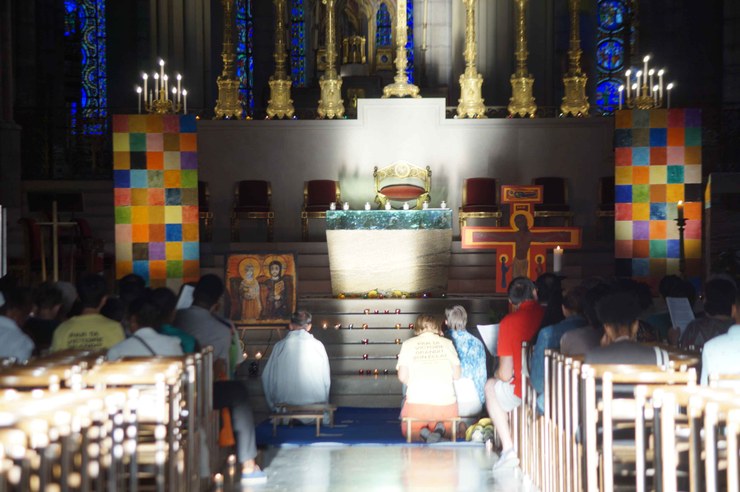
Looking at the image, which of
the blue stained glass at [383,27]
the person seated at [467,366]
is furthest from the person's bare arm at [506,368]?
the blue stained glass at [383,27]

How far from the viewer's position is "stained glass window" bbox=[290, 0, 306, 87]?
21.5m

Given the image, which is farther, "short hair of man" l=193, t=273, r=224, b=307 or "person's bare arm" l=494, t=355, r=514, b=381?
"person's bare arm" l=494, t=355, r=514, b=381

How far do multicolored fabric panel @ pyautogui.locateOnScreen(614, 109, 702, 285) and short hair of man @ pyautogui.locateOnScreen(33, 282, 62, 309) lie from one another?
21.0 feet

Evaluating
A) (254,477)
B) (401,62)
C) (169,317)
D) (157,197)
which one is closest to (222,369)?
(254,477)

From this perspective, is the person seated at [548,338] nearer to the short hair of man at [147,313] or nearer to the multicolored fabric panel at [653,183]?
the short hair of man at [147,313]

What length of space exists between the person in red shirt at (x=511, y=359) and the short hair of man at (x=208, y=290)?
6.16 ft

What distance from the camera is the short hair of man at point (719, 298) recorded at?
7148mm

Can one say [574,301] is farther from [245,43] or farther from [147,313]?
[245,43]

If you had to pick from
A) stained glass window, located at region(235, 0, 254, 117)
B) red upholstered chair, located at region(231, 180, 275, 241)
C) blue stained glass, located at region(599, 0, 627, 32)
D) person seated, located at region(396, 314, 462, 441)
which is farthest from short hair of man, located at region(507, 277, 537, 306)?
blue stained glass, located at region(599, 0, 627, 32)

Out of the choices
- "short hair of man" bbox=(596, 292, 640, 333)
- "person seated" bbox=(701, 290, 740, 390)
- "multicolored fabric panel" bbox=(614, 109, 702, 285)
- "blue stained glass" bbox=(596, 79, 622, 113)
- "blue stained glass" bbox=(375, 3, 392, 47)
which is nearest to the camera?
"person seated" bbox=(701, 290, 740, 390)

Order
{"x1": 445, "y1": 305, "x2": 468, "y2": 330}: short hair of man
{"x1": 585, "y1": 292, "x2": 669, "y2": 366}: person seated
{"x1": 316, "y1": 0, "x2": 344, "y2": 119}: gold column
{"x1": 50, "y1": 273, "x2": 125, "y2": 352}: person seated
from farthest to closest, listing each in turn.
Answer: {"x1": 316, "y1": 0, "x2": 344, "y2": 119}: gold column → {"x1": 445, "y1": 305, "x2": 468, "y2": 330}: short hair of man → {"x1": 50, "y1": 273, "x2": 125, "y2": 352}: person seated → {"x1": 585, "y1": 292, "x2": 669, "y2": 366}: person seated

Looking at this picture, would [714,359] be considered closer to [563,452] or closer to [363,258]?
[563,452]

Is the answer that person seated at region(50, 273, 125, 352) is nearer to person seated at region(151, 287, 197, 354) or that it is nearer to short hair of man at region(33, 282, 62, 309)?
person seated at region(151, 287, 197, 354)

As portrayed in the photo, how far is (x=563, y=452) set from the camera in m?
6.33
